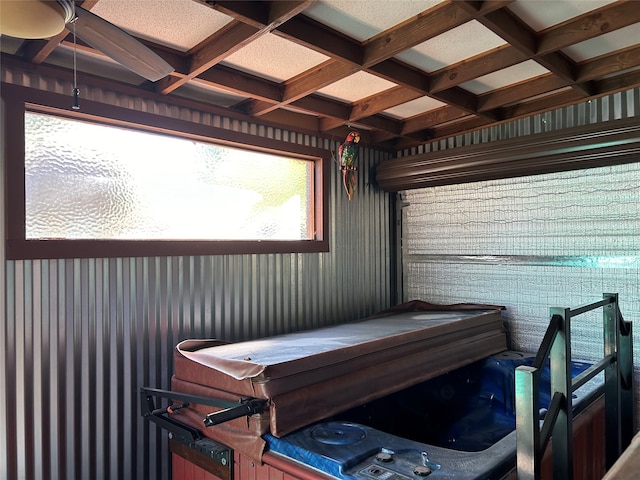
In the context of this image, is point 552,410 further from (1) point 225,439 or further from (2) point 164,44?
(2) point 164,44

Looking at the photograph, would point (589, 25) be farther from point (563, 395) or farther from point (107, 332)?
point (107, 332)

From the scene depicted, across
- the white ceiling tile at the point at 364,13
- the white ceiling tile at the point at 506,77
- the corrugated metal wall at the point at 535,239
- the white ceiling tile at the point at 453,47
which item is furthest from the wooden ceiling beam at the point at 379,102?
the corrugated metal wall at the point at 535,239

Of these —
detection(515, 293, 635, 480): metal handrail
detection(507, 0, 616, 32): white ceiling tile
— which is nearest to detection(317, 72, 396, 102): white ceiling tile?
detection(507, 0, 616, 32): white ceiling tile

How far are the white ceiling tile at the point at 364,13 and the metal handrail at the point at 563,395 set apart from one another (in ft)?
4.95

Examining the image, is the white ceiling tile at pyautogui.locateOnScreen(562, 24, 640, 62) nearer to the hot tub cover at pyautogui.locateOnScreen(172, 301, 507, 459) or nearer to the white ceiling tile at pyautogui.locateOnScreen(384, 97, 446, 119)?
the white ceiling tile at pyautogui.locateOnScreen(384, 97, 446, 119)

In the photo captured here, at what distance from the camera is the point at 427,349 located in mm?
2900

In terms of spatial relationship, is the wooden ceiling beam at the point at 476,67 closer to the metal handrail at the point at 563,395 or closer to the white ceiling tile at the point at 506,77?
the white ceiling tile at the point at 506,77

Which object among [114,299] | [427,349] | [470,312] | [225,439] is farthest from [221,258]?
[470,312]

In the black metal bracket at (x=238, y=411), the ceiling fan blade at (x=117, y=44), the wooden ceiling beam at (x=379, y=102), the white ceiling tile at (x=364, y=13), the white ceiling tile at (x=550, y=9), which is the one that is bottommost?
the black metal bracket at (x=238, y=411)

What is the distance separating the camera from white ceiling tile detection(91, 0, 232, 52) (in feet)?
6.26

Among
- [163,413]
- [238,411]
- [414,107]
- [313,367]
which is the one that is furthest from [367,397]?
[414,107]

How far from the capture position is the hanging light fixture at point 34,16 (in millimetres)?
1177

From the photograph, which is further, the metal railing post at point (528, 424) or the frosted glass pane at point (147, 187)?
the frosted glass pane at point (147, 187)

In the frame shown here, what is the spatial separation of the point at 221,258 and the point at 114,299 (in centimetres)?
74
